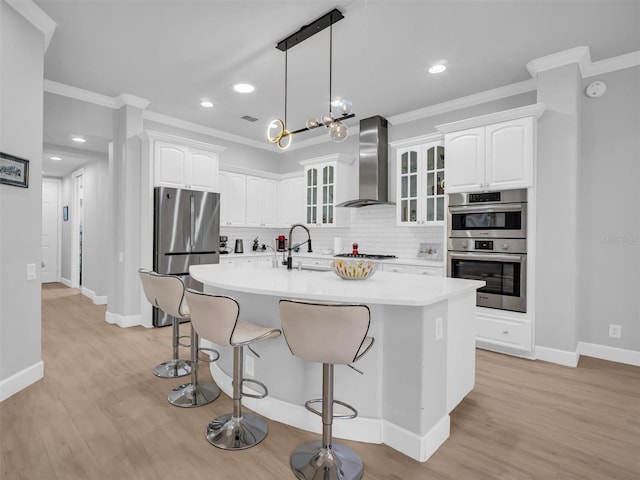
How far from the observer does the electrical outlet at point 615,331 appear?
346 centimetres

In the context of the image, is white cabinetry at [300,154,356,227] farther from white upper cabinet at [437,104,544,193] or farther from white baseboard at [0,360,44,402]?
white baseboard at [0,360,44,402]

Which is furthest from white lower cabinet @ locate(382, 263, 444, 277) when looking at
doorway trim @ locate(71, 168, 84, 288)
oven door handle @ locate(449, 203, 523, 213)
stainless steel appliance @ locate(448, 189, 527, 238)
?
doorway trim @ locate(71, 168, 84, 288)

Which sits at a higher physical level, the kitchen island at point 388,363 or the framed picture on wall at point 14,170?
the framed picture on wall at point 14,170

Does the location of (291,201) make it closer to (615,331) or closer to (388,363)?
(388,363)

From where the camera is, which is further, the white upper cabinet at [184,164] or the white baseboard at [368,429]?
the white upper cabinet at [184,164]

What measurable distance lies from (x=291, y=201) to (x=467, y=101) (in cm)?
334

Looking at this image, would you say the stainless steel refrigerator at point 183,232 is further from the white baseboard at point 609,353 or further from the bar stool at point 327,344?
the white baseboard at point 609,353

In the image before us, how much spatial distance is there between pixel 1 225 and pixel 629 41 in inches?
216

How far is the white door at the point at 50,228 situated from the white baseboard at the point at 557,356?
34.0ft

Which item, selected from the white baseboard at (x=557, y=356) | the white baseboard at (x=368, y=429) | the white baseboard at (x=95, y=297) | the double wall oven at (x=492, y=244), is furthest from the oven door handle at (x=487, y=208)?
the white baseboard at (x=95, y=297)

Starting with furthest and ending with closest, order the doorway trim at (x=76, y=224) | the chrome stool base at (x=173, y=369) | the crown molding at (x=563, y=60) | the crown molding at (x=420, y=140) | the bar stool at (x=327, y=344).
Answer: the doorway trim at (x=76, y=224)
the crown molding at (x=420, y=140)
the crown molding at (x=563, y=60)
the chrome stool base at (x=173, y=369)
the bar stool at (x=327, y=344)

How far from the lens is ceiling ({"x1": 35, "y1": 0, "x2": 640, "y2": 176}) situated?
107 inches

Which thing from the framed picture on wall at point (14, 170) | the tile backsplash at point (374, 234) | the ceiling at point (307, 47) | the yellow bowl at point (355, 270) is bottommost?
the yellow bowl at point (355, 270)

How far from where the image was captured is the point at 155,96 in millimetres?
4430
